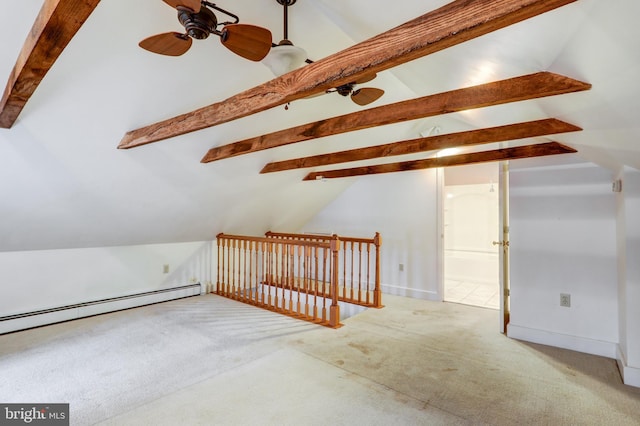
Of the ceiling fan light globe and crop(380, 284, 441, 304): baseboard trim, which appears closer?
the ceiling fan light globe

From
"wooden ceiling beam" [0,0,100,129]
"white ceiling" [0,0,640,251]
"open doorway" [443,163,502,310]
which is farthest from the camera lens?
"open doorway" [443,163,502,310]

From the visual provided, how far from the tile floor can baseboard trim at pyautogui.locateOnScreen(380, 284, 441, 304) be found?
9.1 inches

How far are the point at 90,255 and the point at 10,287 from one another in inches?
30.0

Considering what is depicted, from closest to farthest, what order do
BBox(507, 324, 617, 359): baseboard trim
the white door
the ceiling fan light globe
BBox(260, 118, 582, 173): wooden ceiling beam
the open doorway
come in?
1. the ceiling fan light globe
2. BBox(260, 118, 582, 173): wooden ceiling beam
3. BBox(507, 324, 617, 359): baseboard trim
4. the white door
5. the open doorway

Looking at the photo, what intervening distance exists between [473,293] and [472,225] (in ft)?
10.0

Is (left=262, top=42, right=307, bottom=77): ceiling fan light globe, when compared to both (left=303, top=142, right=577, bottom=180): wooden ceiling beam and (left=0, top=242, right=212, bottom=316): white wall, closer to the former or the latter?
(left=303, top=142, right=577, bottom=180): wooden ceiling beam

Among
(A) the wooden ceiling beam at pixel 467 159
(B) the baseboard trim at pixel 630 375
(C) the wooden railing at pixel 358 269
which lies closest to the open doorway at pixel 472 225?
(C) the wooden railing at pixel 358 269

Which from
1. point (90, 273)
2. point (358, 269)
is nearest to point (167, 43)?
point (90, 273)

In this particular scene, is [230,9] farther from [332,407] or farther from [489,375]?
[489,375]

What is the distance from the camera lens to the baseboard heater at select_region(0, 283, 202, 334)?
3352 millimetres

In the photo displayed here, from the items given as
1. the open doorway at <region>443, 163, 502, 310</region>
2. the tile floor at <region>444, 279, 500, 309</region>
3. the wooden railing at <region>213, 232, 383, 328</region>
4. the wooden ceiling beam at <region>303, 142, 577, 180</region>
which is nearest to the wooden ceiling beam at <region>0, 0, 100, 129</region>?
the wooden railing at <region>213, 232, 383, 328</region>

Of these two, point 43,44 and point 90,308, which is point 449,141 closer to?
point 43,44

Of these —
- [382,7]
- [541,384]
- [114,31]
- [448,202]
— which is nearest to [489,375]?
[541,384]

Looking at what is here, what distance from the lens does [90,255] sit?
3869 mm
